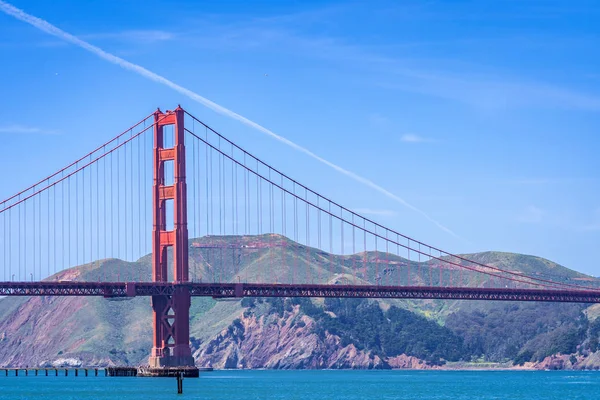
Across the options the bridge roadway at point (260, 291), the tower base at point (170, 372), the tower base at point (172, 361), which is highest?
the bridge roadway at point (260, 291)

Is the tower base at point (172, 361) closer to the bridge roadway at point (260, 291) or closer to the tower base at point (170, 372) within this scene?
the tower base at point (170, 372)

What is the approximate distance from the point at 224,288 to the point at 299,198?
17.1 meters

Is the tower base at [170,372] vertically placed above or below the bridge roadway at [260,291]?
below

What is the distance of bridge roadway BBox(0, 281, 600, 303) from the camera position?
119 meters

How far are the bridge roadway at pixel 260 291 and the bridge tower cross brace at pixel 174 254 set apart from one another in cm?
155

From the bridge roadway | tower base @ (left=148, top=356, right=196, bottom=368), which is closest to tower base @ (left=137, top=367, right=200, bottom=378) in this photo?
tower base @ (left=148, top=356, right=196, bottom=368)

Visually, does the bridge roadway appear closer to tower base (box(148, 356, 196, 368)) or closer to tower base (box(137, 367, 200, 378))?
tower base (box(148, 356, 196, 368))

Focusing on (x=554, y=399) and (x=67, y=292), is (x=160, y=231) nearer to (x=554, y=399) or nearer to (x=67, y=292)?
(x=67, y=292)

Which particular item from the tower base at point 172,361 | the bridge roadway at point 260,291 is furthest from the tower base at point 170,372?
the bridge roadway at point 260,291

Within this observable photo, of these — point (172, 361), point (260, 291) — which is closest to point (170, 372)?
point (172, 361)

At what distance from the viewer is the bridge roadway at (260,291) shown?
11900 cm

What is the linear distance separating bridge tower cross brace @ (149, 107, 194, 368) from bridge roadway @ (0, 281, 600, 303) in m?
1.55

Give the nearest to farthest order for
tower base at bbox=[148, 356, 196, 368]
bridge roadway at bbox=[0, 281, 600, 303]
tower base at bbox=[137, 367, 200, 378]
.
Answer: bridge roadway at bbox=[0, 281, 600, 303] < tower base at bbox=[137, 367, 200, 378] < tower base at bbox=[148, 356, 196, 368]

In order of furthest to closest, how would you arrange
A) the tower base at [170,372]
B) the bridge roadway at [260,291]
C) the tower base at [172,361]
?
the tower base at [172,361], the tower base at [170,372], the bridge roadway at [260,291]
